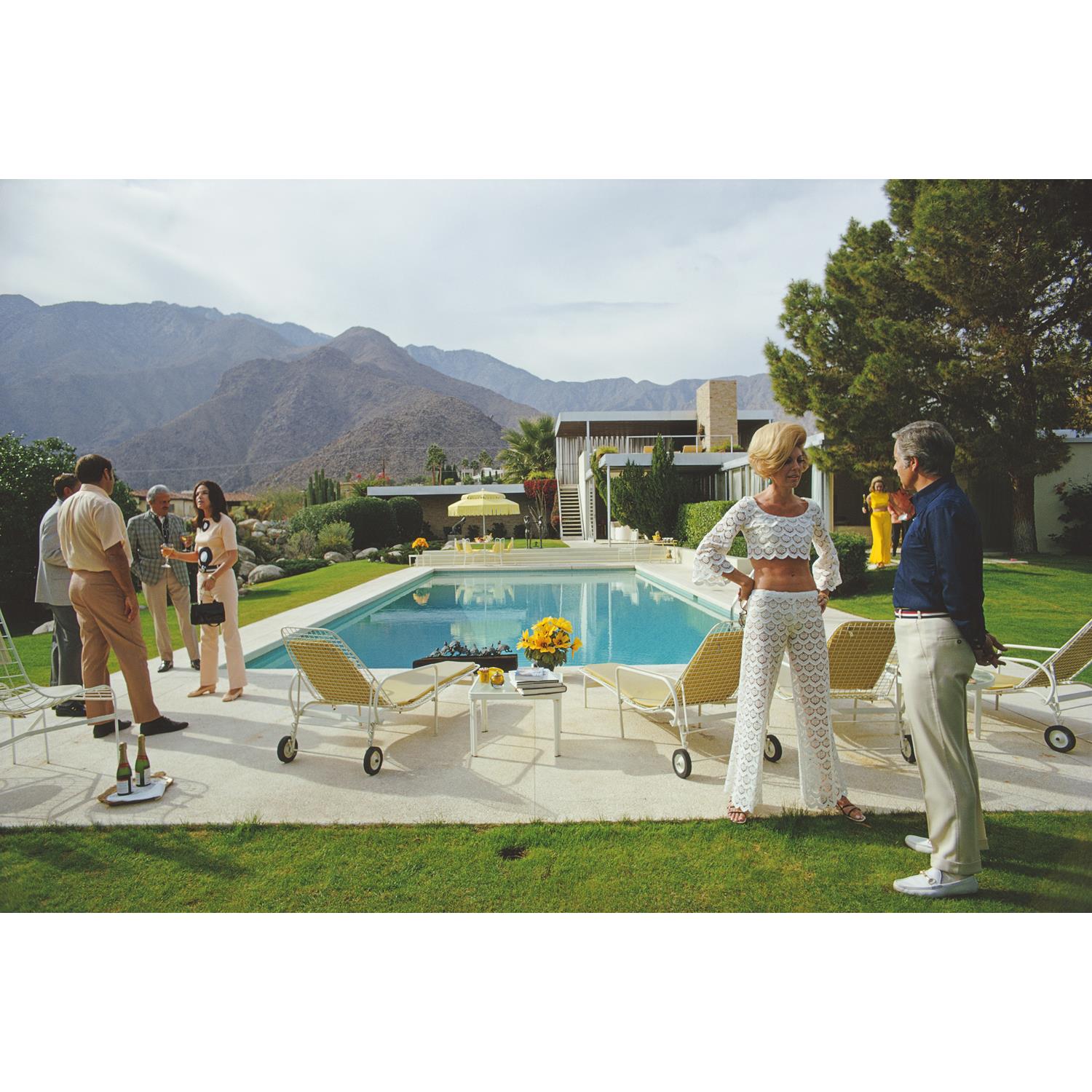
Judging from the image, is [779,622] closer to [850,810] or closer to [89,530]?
[850,810]

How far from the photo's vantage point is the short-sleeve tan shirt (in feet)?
14.3

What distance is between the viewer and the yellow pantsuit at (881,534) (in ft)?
41.5

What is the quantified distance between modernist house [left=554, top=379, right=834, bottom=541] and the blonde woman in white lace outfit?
53.1 feet

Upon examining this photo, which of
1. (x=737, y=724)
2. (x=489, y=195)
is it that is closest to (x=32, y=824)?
(x=737, y=724)

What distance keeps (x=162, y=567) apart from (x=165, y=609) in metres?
0.42

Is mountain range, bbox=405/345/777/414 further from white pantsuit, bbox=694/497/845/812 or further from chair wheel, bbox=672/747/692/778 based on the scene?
white pantsuit, bbox=694/497/845/812

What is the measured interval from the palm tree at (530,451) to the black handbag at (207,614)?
32.3 metres

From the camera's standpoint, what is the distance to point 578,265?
10.4 m

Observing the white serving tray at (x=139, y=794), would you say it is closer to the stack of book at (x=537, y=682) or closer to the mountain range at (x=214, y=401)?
the stack of book at (x=537, y=682)

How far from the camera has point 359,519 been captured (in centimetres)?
2634

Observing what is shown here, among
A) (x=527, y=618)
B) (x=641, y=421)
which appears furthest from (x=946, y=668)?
(x=641, y=421)
